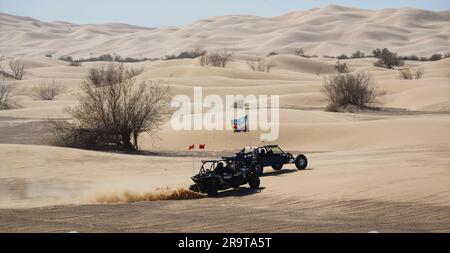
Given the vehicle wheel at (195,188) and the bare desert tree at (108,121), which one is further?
the bare desert tree at (108,121)

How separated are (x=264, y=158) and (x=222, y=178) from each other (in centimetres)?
486

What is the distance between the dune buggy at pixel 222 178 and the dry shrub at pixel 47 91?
59138mm

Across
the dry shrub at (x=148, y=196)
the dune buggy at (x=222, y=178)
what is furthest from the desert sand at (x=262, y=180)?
the dune buggy at (x=222, y=178)

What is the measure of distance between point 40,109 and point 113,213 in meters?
46.3

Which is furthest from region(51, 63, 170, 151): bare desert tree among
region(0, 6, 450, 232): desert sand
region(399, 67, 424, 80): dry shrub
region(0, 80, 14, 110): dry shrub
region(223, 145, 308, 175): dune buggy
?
region(399, 67, 424, 80): dry shrub

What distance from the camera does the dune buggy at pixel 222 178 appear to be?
21688 mm

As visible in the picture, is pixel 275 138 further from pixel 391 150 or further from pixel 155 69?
pixel 155 69

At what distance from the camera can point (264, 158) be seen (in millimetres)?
26484

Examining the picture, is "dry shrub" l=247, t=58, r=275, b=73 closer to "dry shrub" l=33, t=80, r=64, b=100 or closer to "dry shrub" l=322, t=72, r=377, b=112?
"dry shrub" l=33, t=80, r=64, b=100

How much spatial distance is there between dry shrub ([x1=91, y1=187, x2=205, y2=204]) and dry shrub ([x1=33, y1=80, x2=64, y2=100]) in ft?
194

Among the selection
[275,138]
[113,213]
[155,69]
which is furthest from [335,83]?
[113,213]

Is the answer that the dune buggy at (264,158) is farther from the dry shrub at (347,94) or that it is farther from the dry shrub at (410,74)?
the dry shrub at (410,74)

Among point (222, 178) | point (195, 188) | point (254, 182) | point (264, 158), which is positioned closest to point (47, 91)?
point (264, 158)

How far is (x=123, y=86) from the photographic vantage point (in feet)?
135
